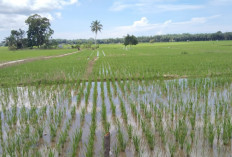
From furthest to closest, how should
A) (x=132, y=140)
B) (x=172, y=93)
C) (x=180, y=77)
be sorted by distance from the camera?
1. (x=180, y=77)
2. (x=172, y=93)
3. (x=132, y=140)

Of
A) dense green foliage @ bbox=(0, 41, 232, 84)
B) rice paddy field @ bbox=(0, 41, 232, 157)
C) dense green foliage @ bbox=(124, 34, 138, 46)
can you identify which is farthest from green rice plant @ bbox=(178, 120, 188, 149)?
dense green foliage @ bbox=(124, 34, 138, 46)

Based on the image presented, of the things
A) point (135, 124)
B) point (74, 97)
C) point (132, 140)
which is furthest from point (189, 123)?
point (74, 97)

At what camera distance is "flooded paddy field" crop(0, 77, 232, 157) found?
3953mm

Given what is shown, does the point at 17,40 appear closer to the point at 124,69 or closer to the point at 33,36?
the point at 33,36

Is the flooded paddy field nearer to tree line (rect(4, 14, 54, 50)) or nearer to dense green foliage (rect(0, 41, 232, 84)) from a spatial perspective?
dense green foliage (rect(0, 41, 232, 84))

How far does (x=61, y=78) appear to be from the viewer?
11.4m

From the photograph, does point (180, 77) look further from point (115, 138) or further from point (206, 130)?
point (115, 138)

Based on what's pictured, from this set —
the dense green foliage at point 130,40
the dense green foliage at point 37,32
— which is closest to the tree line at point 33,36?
the dense green foliage at point 37,32

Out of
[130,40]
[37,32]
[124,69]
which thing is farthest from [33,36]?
[124,69]

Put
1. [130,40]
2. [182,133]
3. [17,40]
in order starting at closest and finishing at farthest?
[182,133]
[130,40]
[17,40]

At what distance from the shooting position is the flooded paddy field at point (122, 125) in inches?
156

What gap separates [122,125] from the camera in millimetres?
5059

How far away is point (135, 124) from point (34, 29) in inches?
2599

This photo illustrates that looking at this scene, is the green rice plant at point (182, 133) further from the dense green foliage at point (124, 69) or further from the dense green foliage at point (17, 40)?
the dense green foliage at point (17, 40)
